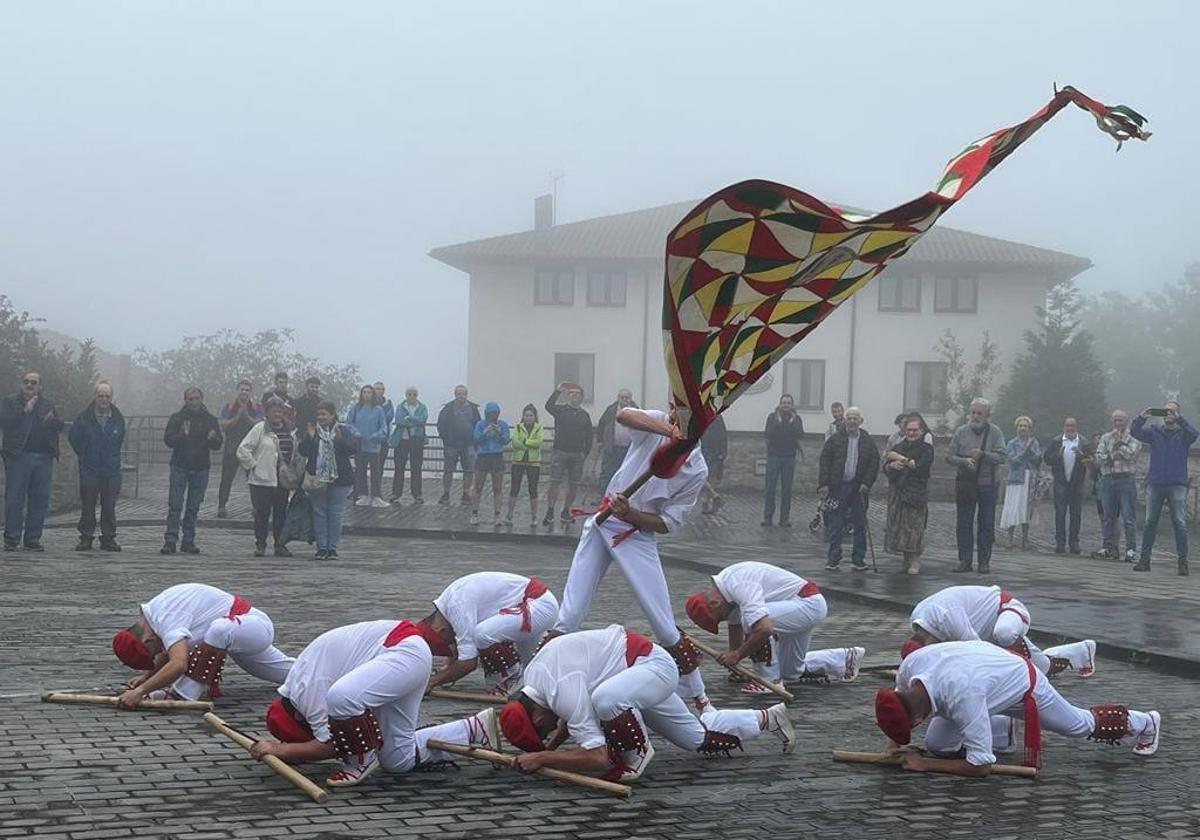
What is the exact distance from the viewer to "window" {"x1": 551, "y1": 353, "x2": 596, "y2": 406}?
175 feet

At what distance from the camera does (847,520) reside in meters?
18.4

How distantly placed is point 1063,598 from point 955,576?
2140 millimetres

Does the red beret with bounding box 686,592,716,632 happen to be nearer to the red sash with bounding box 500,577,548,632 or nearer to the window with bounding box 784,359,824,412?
the red sash with bounding box 500,577,548,632

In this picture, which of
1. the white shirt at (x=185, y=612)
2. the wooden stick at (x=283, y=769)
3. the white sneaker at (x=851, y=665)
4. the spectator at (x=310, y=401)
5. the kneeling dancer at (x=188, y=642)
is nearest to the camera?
the wooden stick at (x=283, y=769)

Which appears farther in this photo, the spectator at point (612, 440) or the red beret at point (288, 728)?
the spectator at point (612, 440)

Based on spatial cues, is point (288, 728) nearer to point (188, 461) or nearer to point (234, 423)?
point (188, 461)

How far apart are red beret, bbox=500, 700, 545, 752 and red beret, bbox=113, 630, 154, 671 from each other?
7.88ft

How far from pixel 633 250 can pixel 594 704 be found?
4665 cm

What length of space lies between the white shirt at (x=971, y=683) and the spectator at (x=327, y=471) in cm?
1141

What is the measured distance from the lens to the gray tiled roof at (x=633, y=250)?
5256 cm

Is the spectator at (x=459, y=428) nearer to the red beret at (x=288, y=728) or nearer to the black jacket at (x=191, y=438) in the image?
the black jacket at (x=191, y=438)

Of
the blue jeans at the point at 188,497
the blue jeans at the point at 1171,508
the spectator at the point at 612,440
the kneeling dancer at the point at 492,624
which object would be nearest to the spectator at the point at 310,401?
the blue jeans at the point at 188,497

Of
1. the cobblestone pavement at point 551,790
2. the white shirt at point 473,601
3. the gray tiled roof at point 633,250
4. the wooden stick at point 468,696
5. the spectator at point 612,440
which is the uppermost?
the gray tiled roof at point 633,250

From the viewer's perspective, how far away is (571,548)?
71.6ft
